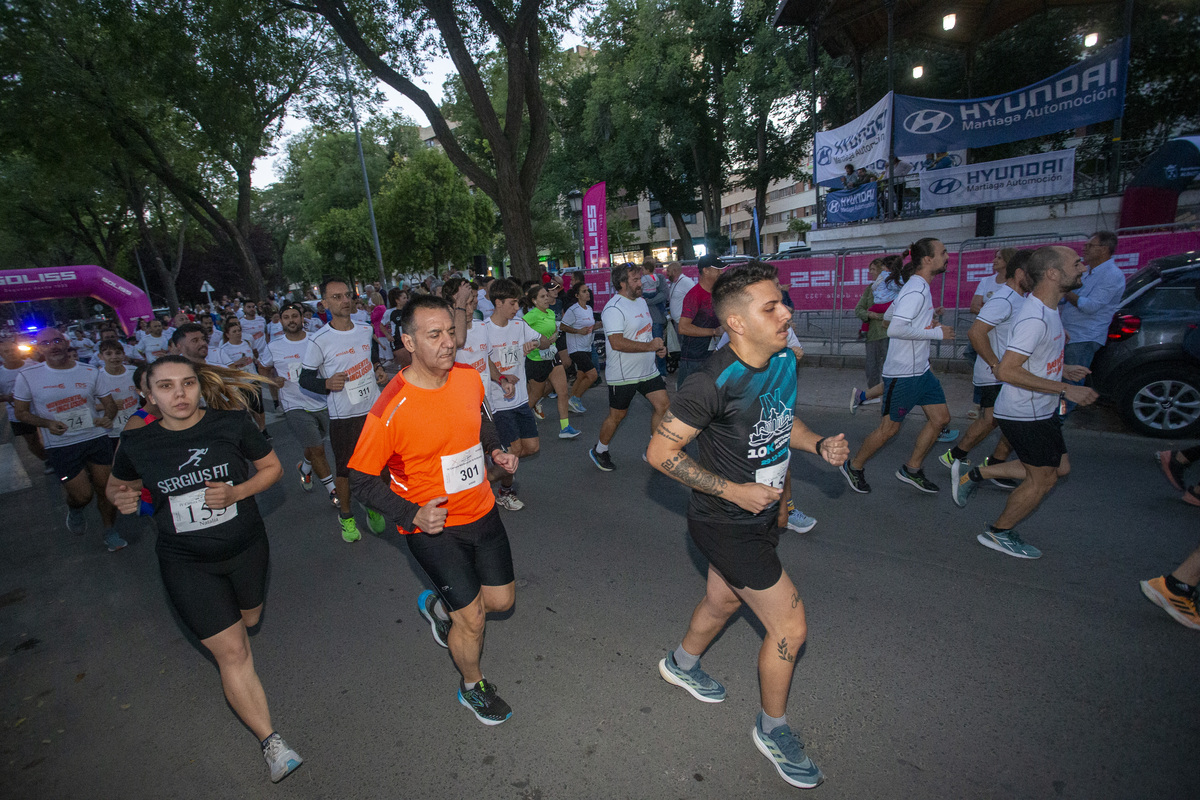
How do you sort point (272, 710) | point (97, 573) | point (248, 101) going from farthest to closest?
point (248, 101), point (97, 573), point (272, 710)

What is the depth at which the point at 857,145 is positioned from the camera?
15352mm

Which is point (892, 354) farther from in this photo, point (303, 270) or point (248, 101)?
point (303, 270)

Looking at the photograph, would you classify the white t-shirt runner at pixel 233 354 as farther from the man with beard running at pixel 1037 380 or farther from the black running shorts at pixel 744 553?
the man with beard running at pixel 1037 380

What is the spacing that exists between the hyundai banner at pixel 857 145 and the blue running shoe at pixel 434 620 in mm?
14905

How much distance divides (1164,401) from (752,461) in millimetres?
5960

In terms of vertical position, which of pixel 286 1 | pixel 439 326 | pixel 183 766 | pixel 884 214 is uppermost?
pixel 286 1

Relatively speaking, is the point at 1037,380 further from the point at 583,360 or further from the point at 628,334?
the point at 583,360

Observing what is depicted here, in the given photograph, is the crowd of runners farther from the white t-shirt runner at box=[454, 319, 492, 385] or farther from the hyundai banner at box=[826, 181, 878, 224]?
the hyundai banner at box=[826, 181, 878, 224]

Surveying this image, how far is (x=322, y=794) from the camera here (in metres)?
2.60

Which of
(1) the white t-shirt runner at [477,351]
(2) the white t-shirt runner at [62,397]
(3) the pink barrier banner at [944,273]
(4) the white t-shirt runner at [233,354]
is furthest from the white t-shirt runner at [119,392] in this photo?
(3) the pink barrier banner at [944,273]

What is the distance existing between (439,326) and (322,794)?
6.86ft

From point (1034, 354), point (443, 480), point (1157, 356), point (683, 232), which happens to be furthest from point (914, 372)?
point (683, 232)

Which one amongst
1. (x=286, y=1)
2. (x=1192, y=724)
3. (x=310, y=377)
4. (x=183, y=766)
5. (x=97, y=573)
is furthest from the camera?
(x=286, y=1)

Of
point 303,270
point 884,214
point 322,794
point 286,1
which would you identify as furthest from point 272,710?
point 303,270
